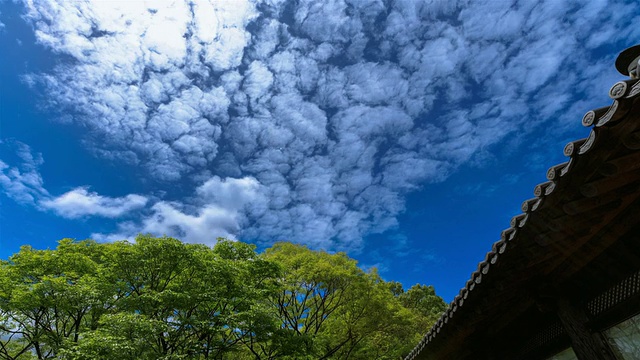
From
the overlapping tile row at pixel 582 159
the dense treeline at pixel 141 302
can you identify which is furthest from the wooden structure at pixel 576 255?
the dense treeline at pixel 141 302

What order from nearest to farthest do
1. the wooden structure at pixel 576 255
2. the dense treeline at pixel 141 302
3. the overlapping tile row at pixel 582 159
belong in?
Result: the overlapping tile row at pixel 582 159, the wooden structure at pixel 576 255, the dense treeline at pixel 141 302

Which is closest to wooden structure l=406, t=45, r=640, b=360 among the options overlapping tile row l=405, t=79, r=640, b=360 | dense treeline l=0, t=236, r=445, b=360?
overlapping tile row l=405, t=79, r=640, b=360

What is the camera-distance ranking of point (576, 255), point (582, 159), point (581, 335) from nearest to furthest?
1. point (582, 159)
2. point (576, 255)
3. point (581, 335)

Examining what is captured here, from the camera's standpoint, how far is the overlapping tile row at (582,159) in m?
2.03

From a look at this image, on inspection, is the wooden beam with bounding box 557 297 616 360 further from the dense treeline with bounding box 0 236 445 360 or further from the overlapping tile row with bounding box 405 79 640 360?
the dense treeline with bounding box 0 236 445 360

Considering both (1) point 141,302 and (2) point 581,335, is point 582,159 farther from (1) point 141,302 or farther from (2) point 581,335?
(1) point 141,302

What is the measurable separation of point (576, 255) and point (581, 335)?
1.11 m

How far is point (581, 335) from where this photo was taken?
4020mm

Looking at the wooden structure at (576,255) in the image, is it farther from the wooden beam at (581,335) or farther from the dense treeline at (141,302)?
the dense treeline at (141,302)

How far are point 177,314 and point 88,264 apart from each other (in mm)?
4065

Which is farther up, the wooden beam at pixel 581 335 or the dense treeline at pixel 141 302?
the dense treeline at pixel 141 302

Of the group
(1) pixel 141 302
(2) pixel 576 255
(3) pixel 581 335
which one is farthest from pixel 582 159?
(1) pixel 141 302

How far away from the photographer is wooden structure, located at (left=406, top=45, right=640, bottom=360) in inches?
94.2

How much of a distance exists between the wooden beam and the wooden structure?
1 centimetres
